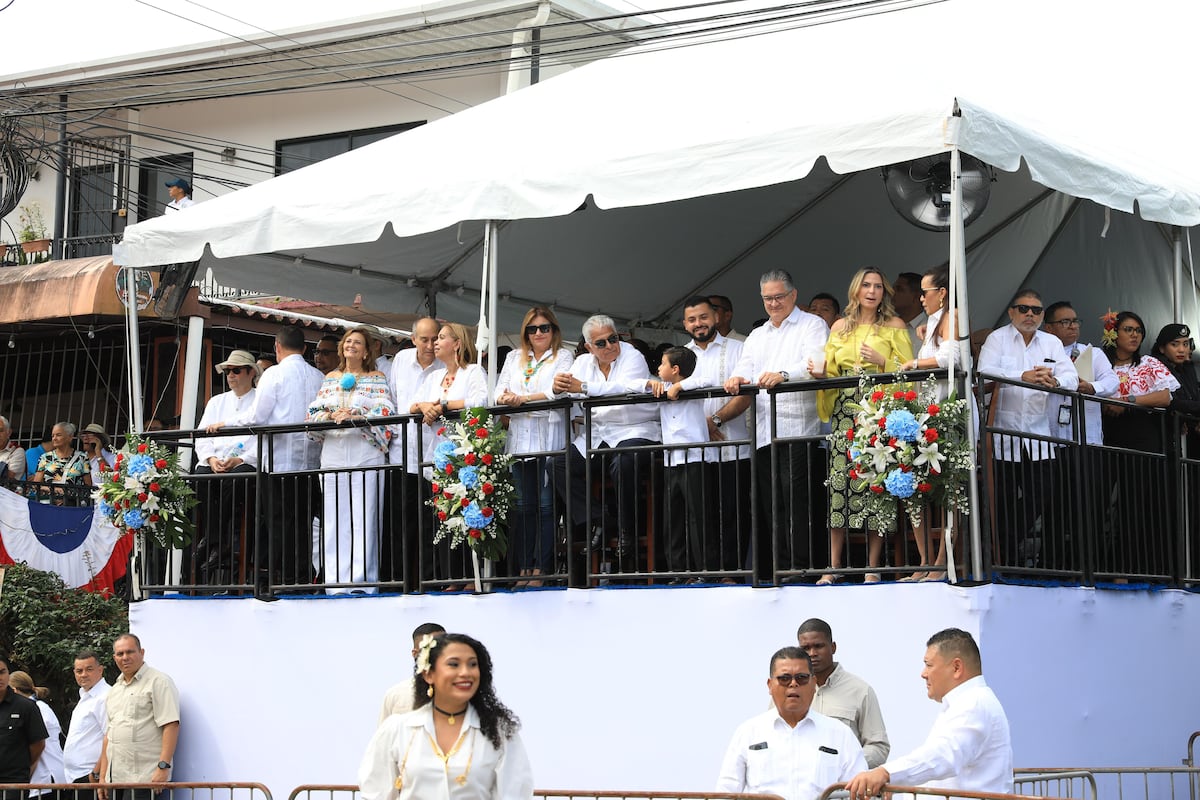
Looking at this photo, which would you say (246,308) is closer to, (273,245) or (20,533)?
(20,533)

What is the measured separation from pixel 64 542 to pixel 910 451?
1180 cm

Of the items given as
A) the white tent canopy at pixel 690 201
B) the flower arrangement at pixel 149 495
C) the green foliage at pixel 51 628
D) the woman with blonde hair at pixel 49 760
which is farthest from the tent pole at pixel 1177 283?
the green foliage at pixel 51 628

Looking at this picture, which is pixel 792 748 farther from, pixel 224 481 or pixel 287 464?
pixel 224 481

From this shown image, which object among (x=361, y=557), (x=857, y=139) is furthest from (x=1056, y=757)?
(x=361, y=557)

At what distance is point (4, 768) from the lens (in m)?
11.4

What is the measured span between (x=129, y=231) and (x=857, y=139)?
587 cm

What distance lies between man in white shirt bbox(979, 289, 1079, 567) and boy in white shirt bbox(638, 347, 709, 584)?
1.79 meters

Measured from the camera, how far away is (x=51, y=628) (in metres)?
16.3

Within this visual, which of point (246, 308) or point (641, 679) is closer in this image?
point (641, 679)

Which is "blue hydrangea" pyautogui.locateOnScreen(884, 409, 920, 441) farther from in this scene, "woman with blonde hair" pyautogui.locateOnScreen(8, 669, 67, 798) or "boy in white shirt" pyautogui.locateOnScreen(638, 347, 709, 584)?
"woman with blonde hair" pyautogui.locateOnScreen(8, 669, 67, 798)

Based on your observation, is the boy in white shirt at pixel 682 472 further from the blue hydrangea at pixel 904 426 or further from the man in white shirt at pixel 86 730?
the man in white shirt at pixel 86 730

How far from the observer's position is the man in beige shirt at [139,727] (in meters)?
11.6

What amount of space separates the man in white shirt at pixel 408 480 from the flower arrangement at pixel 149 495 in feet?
5.26

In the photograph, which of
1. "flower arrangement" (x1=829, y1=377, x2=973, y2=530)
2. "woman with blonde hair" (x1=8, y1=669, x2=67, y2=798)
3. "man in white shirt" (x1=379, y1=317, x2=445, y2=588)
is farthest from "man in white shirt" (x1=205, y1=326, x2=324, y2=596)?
"flower arrangement" (x1=829, y1=377, x2=973, y2=530)
